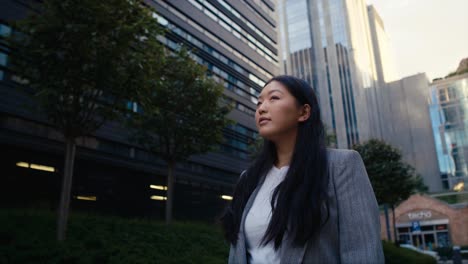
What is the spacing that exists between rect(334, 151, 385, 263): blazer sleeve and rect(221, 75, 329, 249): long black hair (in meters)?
0.08

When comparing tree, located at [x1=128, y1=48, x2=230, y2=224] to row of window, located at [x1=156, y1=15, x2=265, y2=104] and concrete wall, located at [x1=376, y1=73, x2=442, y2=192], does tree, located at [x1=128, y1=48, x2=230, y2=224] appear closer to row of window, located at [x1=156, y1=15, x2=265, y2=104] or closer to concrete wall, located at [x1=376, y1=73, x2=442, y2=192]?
row of window, located at [x1=156, y1=15, x2=265, y2=104]

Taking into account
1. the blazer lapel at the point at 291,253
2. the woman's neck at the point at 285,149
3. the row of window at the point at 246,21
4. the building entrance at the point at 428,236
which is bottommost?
the building entrance at the point at 428,236

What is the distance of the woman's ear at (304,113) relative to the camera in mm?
2090

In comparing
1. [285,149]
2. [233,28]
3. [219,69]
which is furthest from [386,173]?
[285,149]

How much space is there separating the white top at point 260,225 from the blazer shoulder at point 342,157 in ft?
1.22

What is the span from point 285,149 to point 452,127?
273 ft

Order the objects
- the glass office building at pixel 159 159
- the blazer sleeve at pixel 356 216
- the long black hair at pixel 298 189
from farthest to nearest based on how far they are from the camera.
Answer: the glass office building at pixel 159 159, the long black hair at pixel 298 189, the blazer sleeve at pixel 356 216

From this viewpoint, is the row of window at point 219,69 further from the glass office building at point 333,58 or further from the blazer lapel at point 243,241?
the glass office building at point 333,58

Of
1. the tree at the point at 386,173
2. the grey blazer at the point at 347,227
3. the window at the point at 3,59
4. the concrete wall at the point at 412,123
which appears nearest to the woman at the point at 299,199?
the grey blazer at the point at 347,227

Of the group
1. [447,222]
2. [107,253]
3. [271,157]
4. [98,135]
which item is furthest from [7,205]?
[447,222]

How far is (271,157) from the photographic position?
2.38 m

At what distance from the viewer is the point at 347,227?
161 centimetres

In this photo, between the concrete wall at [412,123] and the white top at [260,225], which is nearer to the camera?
the white top at [260,225]

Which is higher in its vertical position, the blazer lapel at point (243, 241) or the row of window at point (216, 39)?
the row of window at point (216, 39)
